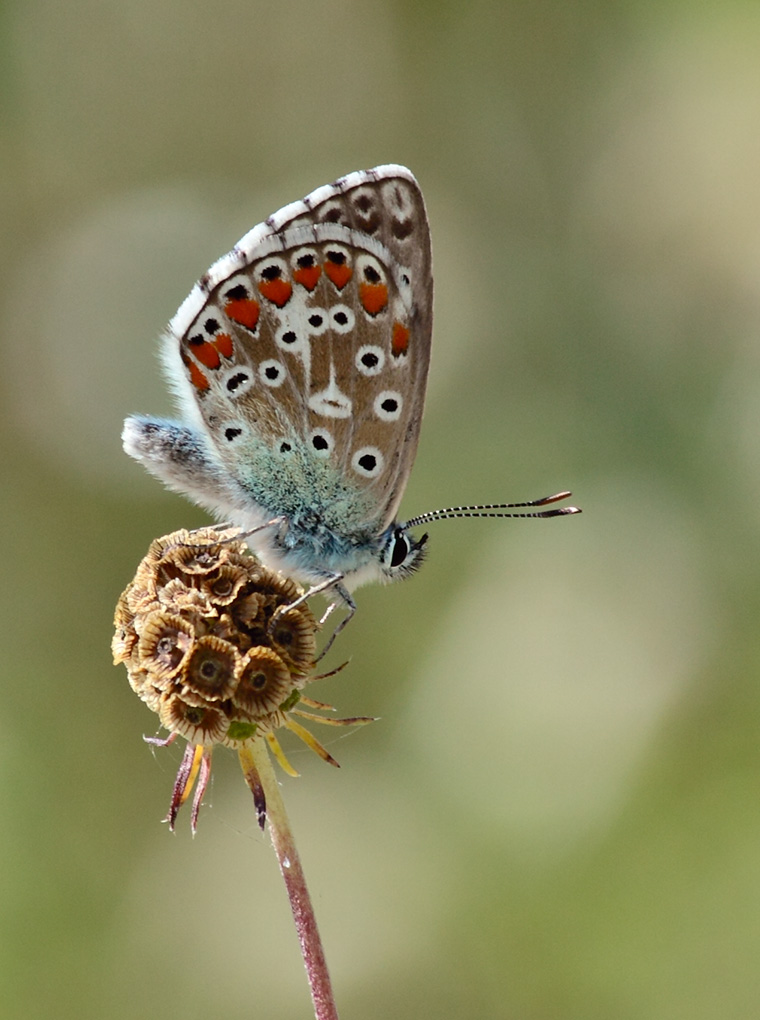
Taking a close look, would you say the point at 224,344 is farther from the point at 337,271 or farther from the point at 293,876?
the point at 293,876

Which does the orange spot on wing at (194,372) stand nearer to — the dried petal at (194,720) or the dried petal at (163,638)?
the dried petal at (163,638)

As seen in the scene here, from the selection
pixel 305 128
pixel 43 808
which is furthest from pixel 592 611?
pixel 305 128

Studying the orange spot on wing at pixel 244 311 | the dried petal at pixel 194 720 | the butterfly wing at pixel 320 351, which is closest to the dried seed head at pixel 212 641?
the dried petal at pixel 194 720

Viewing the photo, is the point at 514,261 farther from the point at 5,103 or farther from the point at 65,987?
the point at 65,987

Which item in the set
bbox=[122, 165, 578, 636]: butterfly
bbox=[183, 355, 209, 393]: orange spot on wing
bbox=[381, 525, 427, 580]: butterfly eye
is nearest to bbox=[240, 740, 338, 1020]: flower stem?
bbox=[122, 165, 578, 636]: butterfly

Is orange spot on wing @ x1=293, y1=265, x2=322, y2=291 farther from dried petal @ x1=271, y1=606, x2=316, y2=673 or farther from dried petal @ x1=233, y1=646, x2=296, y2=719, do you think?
dried petal @ x1=233, y1=646, x2=296, y2=719
